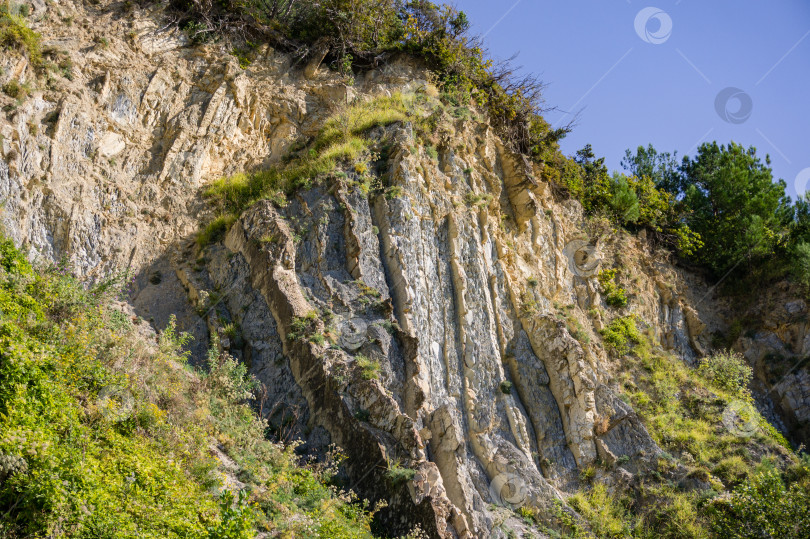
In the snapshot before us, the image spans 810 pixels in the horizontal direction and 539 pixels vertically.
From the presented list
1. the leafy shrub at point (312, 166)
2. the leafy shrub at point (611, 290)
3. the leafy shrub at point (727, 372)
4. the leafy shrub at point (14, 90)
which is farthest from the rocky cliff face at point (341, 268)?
the leafy shrub at point (727, 372)

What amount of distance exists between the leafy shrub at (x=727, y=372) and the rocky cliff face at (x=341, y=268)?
122 inches

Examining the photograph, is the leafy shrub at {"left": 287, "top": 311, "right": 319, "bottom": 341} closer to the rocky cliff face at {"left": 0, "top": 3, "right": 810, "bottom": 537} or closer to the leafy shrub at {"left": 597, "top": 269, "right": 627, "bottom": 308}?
the rocky cliff face at {"left": 0, "top": 3, "right": 810, "bottom": 537}

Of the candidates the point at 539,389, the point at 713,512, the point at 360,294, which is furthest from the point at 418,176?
the point at 713,512

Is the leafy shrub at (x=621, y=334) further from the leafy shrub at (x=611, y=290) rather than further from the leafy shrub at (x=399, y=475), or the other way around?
the leafy shrub at (x=399, y=475)

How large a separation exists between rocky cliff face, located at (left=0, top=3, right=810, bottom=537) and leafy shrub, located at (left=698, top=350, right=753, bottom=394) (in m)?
3.09

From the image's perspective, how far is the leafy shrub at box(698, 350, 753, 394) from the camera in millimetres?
16016

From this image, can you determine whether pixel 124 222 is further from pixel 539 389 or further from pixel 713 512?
pixel 713 512

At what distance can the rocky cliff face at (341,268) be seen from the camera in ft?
32.2

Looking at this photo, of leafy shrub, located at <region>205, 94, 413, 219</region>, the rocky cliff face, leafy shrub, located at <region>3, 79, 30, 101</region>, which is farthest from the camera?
→ leafy shrub, located at <region>205, 94, 413, 219</region>

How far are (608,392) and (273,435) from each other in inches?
277

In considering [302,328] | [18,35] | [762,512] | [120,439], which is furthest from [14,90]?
[762,512]

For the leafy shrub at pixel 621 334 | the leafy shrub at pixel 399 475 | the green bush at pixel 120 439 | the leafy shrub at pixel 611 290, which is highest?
the leafy shrub at pixel 611 290

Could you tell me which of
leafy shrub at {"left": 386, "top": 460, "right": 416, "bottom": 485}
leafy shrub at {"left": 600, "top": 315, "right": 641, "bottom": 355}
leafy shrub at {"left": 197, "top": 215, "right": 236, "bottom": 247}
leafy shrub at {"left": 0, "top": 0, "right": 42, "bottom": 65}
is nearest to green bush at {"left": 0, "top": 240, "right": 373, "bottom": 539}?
leafy shrub at {"left": 386, "top": 460, "right": 416, "bottom": 485}

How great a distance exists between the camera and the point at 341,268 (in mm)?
11680
